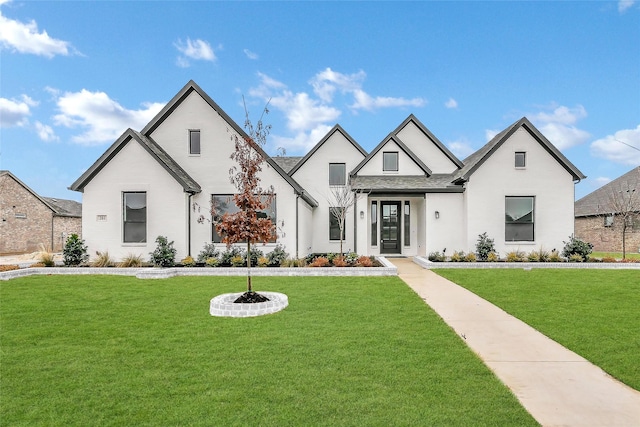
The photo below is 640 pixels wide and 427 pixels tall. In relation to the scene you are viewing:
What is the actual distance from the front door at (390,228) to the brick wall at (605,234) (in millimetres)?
19099

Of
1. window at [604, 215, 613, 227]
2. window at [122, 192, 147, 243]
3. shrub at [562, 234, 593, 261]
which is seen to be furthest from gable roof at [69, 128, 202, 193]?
window at [604, 215, 613, 227]

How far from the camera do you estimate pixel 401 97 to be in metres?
23.3

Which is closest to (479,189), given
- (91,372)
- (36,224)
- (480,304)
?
(480,304)

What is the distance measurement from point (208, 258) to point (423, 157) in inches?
559

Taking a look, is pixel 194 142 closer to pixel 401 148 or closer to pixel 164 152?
pixel 164 152

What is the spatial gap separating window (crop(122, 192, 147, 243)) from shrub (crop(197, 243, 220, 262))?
9.00 ft

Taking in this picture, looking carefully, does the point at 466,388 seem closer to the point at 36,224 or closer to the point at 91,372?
the point at 91,372

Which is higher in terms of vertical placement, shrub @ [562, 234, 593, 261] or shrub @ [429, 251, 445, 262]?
shrub @ [562, 234, 593, 261]

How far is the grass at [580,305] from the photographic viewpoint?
511 centimetres

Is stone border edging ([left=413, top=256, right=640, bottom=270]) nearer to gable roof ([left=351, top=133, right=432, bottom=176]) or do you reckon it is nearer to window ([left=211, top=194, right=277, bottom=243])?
gable roof ([left=351, top=133, right=432, bottom=176])

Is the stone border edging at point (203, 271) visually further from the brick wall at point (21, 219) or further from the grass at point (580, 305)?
the brick wall at point (21, 219)

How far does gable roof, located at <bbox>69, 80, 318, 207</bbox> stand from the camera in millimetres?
14770

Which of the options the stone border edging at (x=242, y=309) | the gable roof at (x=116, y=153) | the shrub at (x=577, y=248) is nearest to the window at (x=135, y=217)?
the gable roof at (x=116, y=153)

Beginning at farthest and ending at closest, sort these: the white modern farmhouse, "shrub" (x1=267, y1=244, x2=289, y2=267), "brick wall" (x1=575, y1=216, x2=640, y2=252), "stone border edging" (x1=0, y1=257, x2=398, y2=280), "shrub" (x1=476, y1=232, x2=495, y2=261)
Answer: "brick wall" (x1=575, y1=216, x2=640, y2=252) → "shrub" (x1=476, y1=232, x2=495, y2=261) → the white modern farmhouse → "shrub" (x1=267, y1=244, x2=289, y2=267) → "stone border edging" (x1=0, y1=257, x2=398, y2=280)
